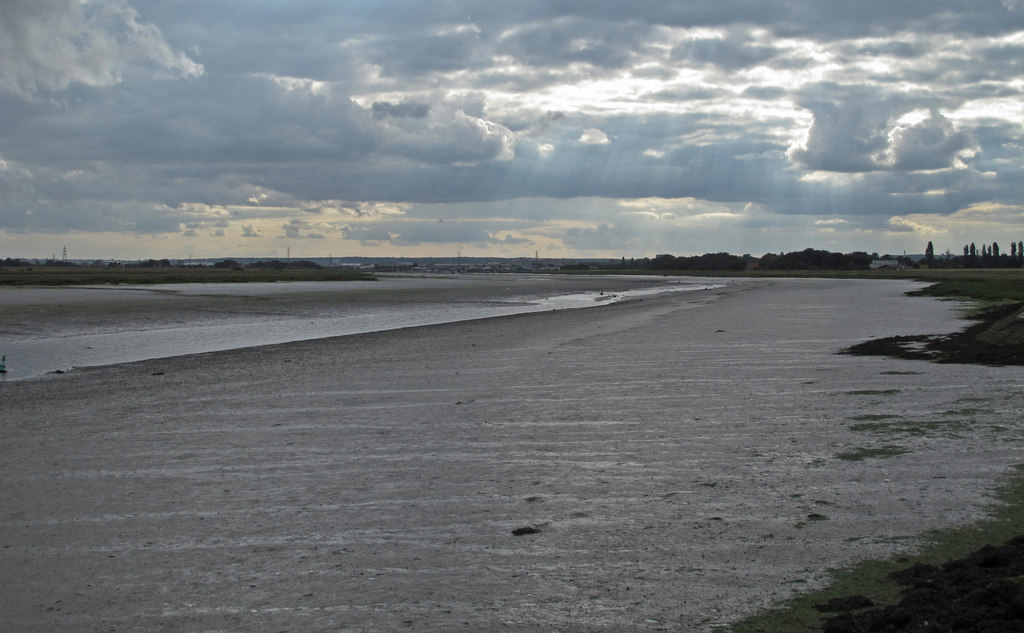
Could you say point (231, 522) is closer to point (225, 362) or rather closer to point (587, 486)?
point (587, 486)

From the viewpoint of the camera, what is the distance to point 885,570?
18.8 ft

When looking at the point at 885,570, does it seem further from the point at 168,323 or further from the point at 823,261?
the point at 823,261

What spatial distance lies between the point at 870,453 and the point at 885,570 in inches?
149

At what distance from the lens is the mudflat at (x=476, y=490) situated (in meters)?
5.54

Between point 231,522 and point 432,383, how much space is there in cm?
858

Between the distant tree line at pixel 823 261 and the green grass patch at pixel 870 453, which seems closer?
the green grass patch at pixel 870 453

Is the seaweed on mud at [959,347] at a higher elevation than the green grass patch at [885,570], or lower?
higher

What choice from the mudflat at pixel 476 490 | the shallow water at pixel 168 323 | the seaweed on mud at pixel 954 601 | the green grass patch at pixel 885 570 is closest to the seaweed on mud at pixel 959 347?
the mudflat at pixel 476 490

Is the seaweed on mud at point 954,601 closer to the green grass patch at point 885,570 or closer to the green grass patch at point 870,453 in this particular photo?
the green grass patch at point 885,570

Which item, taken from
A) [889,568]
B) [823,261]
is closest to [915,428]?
[889,568]

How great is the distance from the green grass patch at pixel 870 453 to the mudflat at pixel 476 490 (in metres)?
0.07

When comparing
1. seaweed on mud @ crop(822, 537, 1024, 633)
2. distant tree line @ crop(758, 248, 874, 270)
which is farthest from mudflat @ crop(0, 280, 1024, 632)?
distant tree line @ crop(758, 248, 874, 270)

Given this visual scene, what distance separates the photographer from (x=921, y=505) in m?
7.26

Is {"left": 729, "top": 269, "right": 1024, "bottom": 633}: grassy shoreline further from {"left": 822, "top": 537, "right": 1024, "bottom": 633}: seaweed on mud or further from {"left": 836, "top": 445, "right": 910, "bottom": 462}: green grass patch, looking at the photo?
{"left": 836, "top": 445, "right": 910, "bottom": 462}: green grass patch
